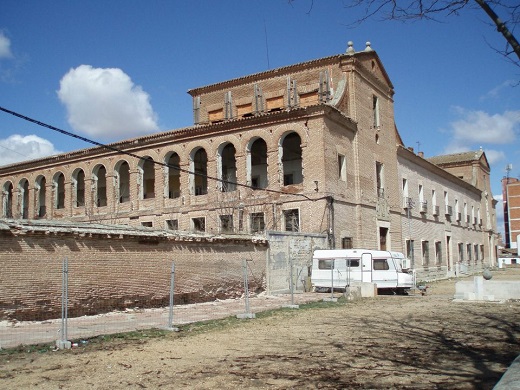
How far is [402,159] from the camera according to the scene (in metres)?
37.6

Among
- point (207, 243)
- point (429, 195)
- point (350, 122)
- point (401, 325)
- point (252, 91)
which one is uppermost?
point (252, 91)

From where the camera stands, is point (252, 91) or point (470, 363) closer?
point (470, 363)

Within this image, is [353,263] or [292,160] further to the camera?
[292,160]

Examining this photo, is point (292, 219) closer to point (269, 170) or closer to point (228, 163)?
point (269, 170)

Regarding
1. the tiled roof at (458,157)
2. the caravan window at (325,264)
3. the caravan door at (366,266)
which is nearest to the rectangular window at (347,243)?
the caravan window at (325,264)

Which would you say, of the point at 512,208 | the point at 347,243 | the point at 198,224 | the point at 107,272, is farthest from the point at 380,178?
the point at 512,208

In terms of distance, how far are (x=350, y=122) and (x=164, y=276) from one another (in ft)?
51.3

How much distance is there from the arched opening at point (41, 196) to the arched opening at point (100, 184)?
381 cm

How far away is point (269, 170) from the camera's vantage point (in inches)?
1120

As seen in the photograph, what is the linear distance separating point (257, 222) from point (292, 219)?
220 centimetres

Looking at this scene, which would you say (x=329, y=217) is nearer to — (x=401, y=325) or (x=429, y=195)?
(x=401, y=325)

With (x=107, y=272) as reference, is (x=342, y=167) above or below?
above

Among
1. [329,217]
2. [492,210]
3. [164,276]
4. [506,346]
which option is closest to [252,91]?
[329,217]

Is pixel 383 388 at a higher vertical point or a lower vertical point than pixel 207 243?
lower
